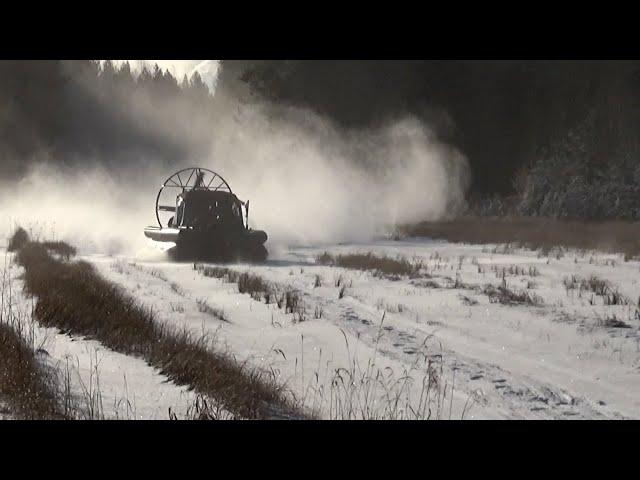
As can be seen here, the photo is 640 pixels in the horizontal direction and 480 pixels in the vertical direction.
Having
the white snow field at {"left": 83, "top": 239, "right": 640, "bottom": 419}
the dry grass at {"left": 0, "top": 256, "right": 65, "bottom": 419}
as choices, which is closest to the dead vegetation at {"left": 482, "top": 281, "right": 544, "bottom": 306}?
the white snow field at {"left": 83, "top": 239, "right": 640, "bottom": 419}

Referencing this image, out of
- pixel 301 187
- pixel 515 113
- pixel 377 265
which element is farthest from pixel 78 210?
pixel 515 113

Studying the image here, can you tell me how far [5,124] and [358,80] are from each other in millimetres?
30614

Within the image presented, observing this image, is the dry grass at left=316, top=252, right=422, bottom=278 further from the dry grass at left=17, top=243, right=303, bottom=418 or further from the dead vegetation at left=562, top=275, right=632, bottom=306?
the dry grass at left=17, top=243, right=303, bottom=418

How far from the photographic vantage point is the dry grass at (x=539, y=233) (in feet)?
64.4

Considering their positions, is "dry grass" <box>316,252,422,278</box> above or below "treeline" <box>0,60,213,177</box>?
below

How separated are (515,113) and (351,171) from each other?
9.84 meters

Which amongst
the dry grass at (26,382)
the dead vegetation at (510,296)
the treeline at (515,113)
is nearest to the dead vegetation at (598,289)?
the dead vegetation at (510,296)

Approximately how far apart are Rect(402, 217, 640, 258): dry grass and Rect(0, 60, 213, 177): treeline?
116 ft

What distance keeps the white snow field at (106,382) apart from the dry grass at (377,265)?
7706mm

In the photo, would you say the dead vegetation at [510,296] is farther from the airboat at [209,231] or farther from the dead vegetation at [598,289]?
the airboat at [209,231]

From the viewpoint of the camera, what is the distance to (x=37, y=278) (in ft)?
28.8

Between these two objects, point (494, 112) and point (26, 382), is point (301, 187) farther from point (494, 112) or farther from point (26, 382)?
point (26, 382)

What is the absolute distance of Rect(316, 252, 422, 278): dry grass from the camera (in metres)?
12.5

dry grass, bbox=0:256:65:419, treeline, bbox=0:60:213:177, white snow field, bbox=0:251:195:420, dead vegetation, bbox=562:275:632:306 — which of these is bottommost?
white snow field, bbox=0:251:195:420
